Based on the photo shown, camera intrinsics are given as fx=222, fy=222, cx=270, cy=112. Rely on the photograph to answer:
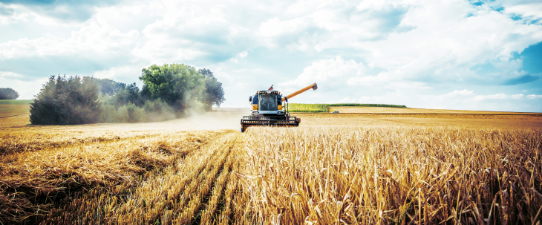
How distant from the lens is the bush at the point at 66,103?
25.7 meters

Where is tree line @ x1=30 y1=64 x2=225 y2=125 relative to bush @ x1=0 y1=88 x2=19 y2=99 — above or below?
below

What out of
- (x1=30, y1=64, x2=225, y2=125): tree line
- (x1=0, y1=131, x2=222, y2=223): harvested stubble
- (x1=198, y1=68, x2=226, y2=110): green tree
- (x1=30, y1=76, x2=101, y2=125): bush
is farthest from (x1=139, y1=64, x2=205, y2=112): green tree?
(x1=0, y1=131, x2=222, y2=223): harvested stubble

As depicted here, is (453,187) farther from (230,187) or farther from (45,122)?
(45,122)

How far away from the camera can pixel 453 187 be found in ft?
5.34

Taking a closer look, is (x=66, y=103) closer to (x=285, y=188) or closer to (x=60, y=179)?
(x=60, y=179)

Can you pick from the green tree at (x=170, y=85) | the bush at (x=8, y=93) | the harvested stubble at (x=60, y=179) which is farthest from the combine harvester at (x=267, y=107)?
the bush at (x=8, y=93)

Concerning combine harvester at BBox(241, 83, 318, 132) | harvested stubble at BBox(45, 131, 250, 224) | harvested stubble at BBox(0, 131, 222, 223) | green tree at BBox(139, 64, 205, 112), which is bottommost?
harvested stubble at BBox(45, 131, 250, 224)

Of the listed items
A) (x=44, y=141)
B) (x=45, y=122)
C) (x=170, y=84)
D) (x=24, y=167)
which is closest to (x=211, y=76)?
(x=170, y=84)

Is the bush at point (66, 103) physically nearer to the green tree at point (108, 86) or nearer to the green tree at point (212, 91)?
the green tree at point (212, 91)

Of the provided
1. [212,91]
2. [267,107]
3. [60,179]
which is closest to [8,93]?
[212,91]

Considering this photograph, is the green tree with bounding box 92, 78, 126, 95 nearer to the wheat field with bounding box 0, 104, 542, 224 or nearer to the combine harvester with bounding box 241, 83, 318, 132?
the combine harvester with bounding box 241, 83, 318, 132

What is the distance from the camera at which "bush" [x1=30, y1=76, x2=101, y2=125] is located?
2572 cm

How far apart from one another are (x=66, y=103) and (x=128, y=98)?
1679cm

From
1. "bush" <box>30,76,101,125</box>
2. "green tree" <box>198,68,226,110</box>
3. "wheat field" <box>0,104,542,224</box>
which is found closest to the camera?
"wheat field" <box>0,104,542,224</box>
